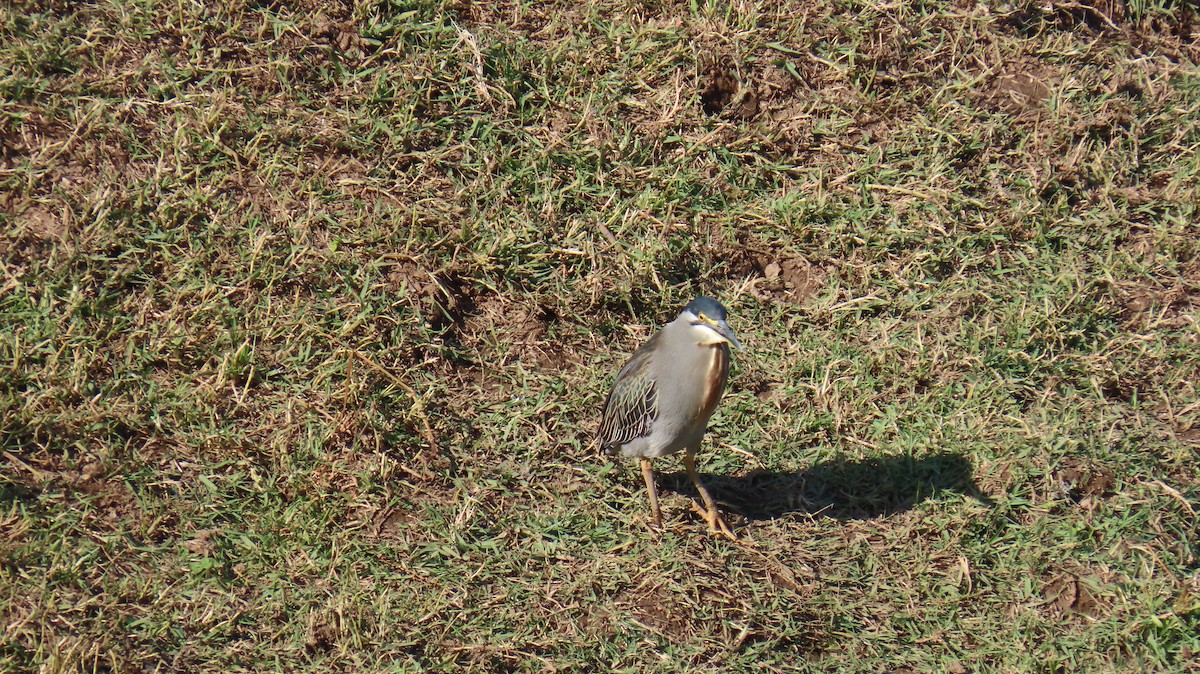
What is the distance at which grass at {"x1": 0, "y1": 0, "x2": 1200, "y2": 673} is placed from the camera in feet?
16.2

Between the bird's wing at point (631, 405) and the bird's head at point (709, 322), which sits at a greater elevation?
the bird's head at point (709, 322)

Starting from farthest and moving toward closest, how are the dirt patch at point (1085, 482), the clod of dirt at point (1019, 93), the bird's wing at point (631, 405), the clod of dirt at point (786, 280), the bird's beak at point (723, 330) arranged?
1. the clod of dirt at point (1019, 93)
2. the clod of dirt at point (786, 280)
3. the dirt patch at point (1085, 482)
4. the bird's wing at point (631, 405)
5. the bird's beak at point (723, 330)

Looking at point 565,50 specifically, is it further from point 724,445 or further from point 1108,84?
point 1108,84

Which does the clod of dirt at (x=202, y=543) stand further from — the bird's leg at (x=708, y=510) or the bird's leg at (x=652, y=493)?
the bird's leg at (x=708, y=510)

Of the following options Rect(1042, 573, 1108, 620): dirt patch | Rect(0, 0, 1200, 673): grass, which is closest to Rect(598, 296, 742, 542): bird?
Rect(0, 0, 1200, 673): grass

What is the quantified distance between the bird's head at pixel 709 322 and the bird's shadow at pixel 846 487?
2.88 ft

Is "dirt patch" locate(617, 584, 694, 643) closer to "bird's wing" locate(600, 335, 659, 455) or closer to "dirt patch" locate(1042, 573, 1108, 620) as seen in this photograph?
"bird's wing" locate(600, 335, 659, 455)

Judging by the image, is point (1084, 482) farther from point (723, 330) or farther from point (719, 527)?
point (723, 330)

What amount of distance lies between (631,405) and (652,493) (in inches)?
17.1

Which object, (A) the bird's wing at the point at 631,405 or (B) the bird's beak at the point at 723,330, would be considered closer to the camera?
(B) the bird's beak at the point at 723,330

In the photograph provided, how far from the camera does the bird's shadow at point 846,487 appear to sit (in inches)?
218

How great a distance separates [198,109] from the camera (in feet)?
20.0

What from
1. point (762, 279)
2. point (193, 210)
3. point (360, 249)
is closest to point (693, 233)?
point (762, 279)

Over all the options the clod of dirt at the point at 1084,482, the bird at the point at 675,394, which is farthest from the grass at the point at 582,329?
the bird at the point at 675,394
